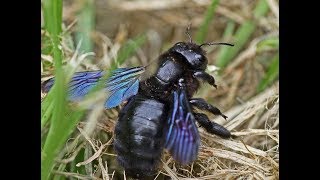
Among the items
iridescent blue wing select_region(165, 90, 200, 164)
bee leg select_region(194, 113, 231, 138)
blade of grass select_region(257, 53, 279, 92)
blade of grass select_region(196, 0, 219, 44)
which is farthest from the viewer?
blade of grass select_region(196, 0, 219, 44)

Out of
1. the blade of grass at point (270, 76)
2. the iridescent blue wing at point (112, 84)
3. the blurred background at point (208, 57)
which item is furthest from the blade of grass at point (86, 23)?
the blade of grass at point (270, 76)

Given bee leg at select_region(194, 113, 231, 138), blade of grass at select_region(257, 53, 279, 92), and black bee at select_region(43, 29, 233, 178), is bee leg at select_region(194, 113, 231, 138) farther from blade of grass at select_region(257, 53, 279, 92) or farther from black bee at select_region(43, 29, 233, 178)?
blade of grass at select_region(257, 53, 279, 92)

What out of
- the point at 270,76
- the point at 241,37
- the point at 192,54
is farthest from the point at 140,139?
the point at 241,37

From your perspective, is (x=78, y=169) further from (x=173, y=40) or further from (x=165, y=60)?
(x=173, y=40)

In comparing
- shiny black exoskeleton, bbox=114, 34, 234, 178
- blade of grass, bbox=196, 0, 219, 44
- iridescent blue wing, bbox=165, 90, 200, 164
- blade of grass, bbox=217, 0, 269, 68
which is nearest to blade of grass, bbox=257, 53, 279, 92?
blade of grass, bbox=217, 0, 269, 68

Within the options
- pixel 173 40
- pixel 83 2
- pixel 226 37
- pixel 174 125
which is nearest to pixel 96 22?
pixel 83 2

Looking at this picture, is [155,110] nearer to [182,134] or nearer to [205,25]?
[182,134]
